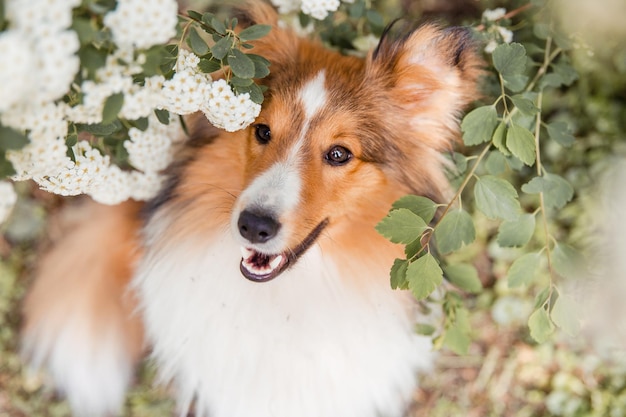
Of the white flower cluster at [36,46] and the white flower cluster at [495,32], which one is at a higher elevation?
the white flower cluster at [495,32]

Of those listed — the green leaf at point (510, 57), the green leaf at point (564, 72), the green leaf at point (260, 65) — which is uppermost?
the green leaf at point (510, 57)

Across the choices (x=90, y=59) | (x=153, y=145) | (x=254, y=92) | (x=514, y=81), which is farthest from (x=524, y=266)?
(x=90, y=59)

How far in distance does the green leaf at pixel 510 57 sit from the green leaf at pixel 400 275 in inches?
29.3

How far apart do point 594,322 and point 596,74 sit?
1.39 meters

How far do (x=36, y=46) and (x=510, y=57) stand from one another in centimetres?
145

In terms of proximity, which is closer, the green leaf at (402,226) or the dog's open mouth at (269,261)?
the green leaf at (402,226)

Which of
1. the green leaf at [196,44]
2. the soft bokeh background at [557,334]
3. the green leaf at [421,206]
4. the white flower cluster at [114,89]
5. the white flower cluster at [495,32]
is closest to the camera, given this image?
the white flower cluster at [114,89]

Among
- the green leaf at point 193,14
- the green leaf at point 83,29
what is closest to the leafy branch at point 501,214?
the green leaf at point 193,14

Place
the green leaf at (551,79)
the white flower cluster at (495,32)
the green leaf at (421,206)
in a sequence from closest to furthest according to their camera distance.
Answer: the green leaf at (421,206) → the white flower cluster at (495,32) → the green leaf at (551,79)

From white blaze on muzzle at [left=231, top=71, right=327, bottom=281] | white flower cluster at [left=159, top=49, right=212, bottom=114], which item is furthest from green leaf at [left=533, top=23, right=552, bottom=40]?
white flower cluster at [left=159, top=49, right=212, bottom=114]

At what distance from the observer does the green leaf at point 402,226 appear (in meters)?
1.84

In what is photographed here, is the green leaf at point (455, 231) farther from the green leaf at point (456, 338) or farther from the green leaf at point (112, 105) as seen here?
the green leaf at point (112, 105)

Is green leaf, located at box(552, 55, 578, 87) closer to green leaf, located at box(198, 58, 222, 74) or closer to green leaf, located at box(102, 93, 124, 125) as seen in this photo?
green leaf, located at box(198, 58, 222, 74)

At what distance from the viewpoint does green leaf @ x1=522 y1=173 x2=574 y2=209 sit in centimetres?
222
